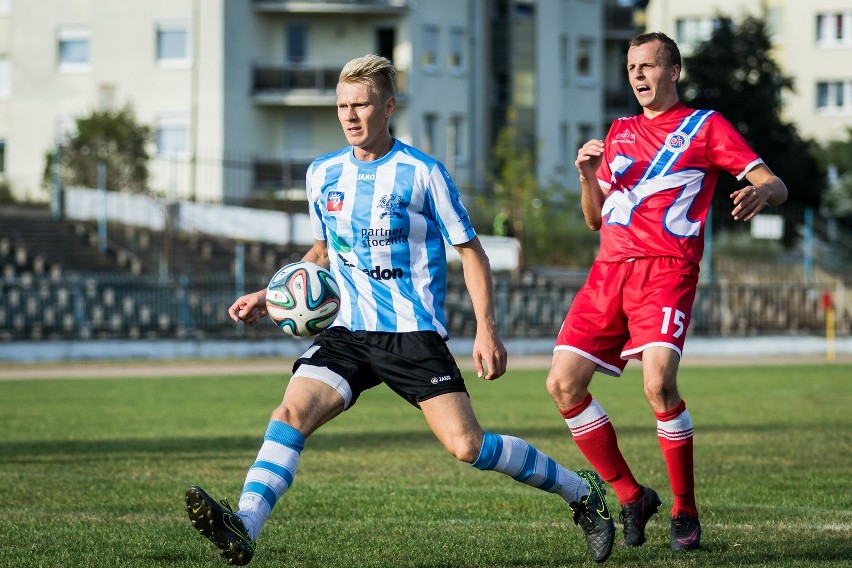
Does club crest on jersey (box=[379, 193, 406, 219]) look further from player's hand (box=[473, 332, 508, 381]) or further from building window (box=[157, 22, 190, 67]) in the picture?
building window (box=[157, 22, 190, 67])

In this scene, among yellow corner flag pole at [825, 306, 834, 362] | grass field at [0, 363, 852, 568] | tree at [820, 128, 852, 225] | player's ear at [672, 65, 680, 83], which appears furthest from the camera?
tree at [820, 128, 852, 225]

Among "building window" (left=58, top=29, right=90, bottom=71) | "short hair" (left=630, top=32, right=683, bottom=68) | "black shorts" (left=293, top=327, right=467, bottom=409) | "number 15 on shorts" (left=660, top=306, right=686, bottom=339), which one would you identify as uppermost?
"building window" (left=58, top=29, right=90, bottom=71)

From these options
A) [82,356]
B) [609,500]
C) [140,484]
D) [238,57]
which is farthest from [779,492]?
[238,57]

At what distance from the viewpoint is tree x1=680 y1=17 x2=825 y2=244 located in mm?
45344

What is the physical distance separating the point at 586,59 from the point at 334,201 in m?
50.6

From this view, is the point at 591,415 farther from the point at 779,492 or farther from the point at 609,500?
the point at 779,492

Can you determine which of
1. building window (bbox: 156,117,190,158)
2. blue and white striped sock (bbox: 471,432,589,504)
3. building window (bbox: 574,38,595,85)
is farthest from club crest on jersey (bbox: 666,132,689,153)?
building window (bbox: 574,38,595,85)

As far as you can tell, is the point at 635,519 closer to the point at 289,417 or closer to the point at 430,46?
the point at 289,417

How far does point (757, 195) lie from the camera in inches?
258

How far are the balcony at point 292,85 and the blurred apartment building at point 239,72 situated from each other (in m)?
0.04

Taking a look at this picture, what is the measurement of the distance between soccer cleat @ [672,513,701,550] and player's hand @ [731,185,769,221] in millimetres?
1422

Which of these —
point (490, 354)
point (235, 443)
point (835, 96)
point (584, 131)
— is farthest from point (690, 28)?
point (490, 354)

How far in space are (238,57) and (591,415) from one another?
136 ft

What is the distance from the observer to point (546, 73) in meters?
53.8
